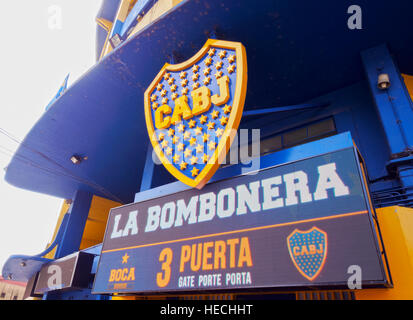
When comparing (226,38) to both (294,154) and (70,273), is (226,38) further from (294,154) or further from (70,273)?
(70,273)

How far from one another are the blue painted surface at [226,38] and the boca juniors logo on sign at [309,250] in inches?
180

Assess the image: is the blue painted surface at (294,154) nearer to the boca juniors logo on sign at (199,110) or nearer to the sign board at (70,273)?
the boca juniors logo on sign at (199,110)

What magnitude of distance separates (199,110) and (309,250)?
10.9 ft

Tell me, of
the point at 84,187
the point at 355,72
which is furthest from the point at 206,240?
the point at 84,187

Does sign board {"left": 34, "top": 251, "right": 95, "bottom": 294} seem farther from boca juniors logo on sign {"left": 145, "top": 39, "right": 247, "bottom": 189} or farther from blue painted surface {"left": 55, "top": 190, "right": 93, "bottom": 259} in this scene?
boca juniors logo on sign {"left": 145, "top": 39, "right": 247, "bottom": 189}

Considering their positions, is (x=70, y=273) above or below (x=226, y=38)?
below

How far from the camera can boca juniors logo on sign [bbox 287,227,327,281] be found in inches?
148

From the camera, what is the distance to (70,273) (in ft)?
31.1

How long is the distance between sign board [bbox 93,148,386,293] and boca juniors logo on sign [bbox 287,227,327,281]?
0.04 feet

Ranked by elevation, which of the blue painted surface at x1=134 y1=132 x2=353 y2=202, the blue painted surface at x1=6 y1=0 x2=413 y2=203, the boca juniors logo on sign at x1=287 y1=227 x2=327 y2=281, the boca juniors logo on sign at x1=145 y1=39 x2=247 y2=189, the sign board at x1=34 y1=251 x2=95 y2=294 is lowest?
the boca juniors logo on sign at x1=287 y1=227 x2=327 y2=281

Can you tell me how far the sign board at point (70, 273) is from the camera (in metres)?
9.31

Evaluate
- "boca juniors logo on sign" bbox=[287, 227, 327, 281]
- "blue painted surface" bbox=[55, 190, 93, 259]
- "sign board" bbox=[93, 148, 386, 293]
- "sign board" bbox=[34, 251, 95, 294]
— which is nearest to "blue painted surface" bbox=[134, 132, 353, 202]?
"sign board" bbox=[93, 148, 386, 293]

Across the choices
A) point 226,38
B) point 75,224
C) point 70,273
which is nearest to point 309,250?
point 226,38
